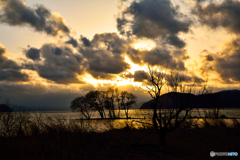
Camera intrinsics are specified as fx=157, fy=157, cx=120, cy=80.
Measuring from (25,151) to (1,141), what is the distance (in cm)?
344

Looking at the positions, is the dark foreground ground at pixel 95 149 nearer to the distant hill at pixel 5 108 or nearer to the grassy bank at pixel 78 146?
the grassy bank at pixel 78 146

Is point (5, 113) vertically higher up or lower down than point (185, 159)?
higher up

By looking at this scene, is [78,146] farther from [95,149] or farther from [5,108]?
[5,108]

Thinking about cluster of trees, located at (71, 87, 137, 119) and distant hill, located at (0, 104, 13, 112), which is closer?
distant hill, located at (0, 104, 13, 112)

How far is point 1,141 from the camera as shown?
12172 millimetres

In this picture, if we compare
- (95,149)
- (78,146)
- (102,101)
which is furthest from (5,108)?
(102,101)

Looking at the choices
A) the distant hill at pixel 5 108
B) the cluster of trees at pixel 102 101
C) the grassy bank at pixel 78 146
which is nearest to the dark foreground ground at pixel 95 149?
the grassy bank at pixel 78 146

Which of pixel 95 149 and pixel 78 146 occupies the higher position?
pixel 78 146

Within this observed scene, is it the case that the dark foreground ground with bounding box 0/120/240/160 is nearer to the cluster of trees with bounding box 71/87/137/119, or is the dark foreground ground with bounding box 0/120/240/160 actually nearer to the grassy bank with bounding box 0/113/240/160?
the grassy bank with bounding box 0/113/240/160

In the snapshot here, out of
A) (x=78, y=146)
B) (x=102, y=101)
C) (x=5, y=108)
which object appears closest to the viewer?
(x=78, y=146)

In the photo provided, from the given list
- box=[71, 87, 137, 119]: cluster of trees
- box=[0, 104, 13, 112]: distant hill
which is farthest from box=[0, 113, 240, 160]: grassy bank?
box=[71, 87, 137, 119]: cluster of trees

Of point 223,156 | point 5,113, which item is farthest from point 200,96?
point 5,113

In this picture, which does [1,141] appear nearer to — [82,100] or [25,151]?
[25,151]

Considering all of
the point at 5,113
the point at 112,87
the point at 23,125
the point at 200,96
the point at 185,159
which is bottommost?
the point at 185,159
